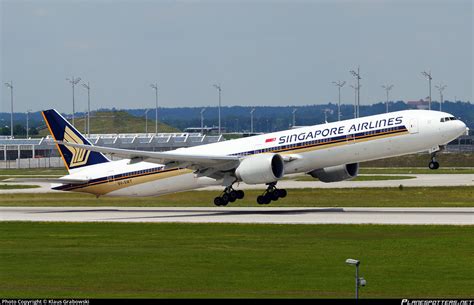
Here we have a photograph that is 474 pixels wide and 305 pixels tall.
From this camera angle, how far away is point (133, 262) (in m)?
37.8

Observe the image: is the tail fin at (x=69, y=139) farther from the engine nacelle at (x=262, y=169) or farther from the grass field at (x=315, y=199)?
the engine nacelle at (x=262, y=169)

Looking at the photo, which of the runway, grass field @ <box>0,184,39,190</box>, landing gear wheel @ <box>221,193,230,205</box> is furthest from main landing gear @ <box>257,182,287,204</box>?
grass field @ <box>0,184,39,190</box>

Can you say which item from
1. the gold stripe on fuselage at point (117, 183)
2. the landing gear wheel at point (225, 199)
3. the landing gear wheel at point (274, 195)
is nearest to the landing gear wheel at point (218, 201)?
the landing gear wheel at point (225, 199)

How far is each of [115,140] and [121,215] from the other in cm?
10978

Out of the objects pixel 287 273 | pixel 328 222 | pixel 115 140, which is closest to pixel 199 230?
pixel 328 222

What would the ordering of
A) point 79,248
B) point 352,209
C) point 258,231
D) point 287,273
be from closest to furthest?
point 287,273
point 79,248
point 258,231
point 352,209

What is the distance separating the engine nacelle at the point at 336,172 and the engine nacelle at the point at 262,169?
12.2ft

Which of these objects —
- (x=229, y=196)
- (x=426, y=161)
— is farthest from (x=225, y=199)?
(x=426, y=161)

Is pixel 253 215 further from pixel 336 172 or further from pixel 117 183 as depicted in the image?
pixel 117 183

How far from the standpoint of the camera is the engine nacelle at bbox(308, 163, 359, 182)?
6375 centimetres

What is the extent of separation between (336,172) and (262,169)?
20.2 ft

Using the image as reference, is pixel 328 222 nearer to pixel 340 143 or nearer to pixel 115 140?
pixel 340 143

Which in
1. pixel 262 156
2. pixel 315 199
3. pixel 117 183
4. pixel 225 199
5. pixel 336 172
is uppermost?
pixel 262 156

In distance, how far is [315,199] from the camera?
7362 cm
